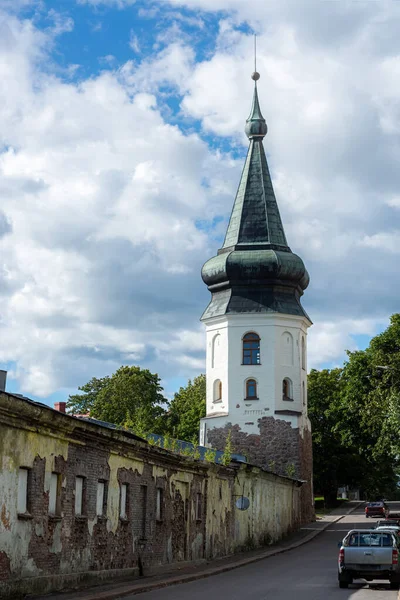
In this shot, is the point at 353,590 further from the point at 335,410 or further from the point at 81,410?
the point at 81,410

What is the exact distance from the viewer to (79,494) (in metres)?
19.8

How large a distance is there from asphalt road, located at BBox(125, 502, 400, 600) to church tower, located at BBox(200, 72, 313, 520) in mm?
21815

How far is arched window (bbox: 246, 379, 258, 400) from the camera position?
5499cm

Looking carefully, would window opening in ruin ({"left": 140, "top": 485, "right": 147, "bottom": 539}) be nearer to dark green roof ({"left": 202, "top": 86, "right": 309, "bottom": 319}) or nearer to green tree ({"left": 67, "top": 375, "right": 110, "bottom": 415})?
dark green roof ({"left": 202, "top": 86, "right": 309, "bottom": 319})

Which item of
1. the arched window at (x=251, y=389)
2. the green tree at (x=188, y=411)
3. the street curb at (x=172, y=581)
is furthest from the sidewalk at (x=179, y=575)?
the green tree at (x=188, y=411)

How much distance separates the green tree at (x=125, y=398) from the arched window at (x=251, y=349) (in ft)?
69.5

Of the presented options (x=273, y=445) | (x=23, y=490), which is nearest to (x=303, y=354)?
(x=273, y=445)

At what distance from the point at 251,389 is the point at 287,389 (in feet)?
7.62

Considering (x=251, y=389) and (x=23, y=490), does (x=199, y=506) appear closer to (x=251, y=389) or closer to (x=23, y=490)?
(x=23, y=490)

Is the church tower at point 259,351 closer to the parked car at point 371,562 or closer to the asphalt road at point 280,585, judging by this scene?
the asphalt road at point 280,585

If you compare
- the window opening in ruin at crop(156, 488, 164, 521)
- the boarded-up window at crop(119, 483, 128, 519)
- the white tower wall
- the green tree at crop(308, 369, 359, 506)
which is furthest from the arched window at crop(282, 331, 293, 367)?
the boarded-up window at crop(119, 483, 128, 519)

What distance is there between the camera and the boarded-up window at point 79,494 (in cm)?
1962

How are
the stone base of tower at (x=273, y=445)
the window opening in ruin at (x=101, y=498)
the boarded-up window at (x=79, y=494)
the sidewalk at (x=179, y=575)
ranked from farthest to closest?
the stone base of tower at (x=273, y=445), the window opening in ruin at (x=101, y=498), the boarded-up window at (x=79, y=494), the sidewalk at (x=179, y=575)

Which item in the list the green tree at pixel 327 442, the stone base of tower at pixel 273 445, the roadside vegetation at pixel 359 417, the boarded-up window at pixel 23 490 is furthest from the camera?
the green tree at pixel 327 442
